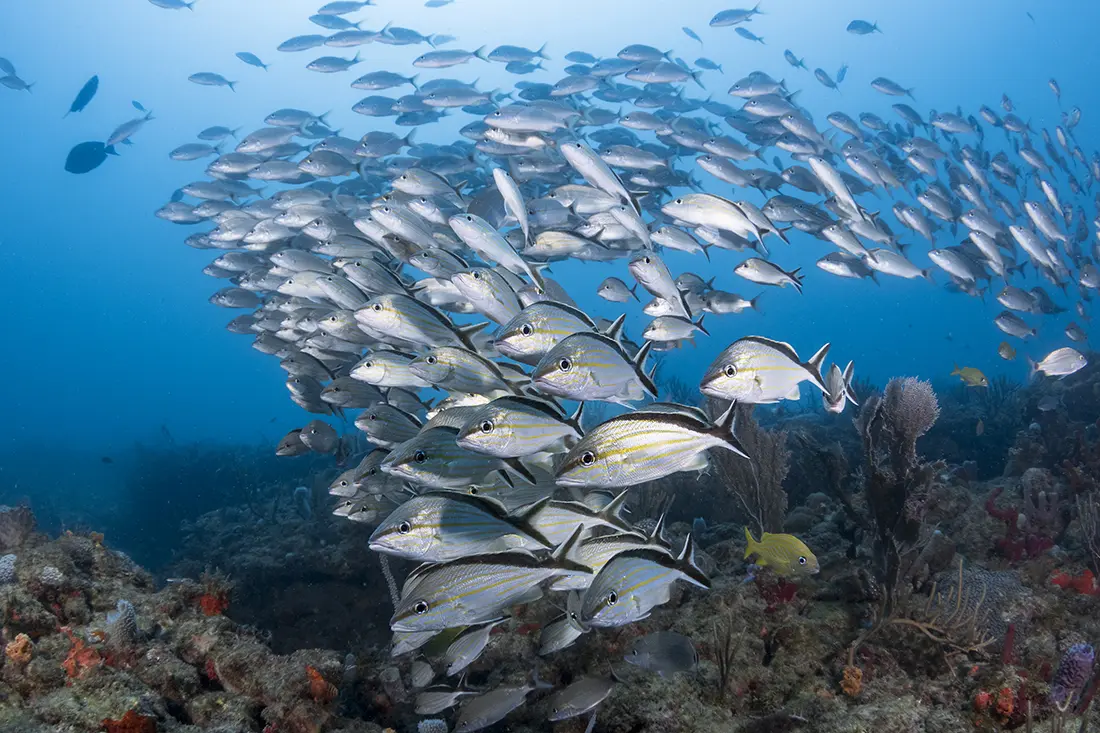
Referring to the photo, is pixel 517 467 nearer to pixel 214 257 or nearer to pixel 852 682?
pixel 852 682

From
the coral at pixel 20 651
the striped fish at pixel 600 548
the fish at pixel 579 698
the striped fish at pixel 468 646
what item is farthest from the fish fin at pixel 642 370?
the coral at pixel 20 651

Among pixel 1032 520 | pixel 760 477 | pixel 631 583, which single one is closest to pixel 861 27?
pixel 1032 520

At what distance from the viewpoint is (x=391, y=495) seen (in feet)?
16.7

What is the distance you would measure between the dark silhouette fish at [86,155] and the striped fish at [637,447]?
1660 centimetres

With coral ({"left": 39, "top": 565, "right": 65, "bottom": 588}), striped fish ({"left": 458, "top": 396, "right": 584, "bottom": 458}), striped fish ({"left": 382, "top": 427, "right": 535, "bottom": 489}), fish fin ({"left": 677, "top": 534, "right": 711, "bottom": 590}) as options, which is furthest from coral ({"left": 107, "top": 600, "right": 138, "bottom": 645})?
fish fin ({"left": 677, "top": 534, "right": 711, "bottom": 590})

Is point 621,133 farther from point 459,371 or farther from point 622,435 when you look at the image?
point 622,435

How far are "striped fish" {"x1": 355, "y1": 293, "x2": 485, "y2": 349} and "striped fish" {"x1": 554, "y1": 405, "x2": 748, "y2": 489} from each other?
1714 mm

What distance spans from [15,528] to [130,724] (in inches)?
188

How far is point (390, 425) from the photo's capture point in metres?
4.82

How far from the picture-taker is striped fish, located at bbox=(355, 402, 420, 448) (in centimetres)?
479

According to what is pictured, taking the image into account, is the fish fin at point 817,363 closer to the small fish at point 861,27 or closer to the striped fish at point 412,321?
the striped fish at point 412,321

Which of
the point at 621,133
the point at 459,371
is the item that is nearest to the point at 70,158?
the point at 621,133

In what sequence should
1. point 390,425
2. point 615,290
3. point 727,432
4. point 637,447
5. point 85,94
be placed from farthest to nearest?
point 85,94
point 615,290
point 390,425
point 637,447
point 727,432

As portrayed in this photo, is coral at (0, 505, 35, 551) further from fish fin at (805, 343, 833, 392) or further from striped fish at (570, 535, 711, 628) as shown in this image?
fish fin at (805, 343, 833, 392)
